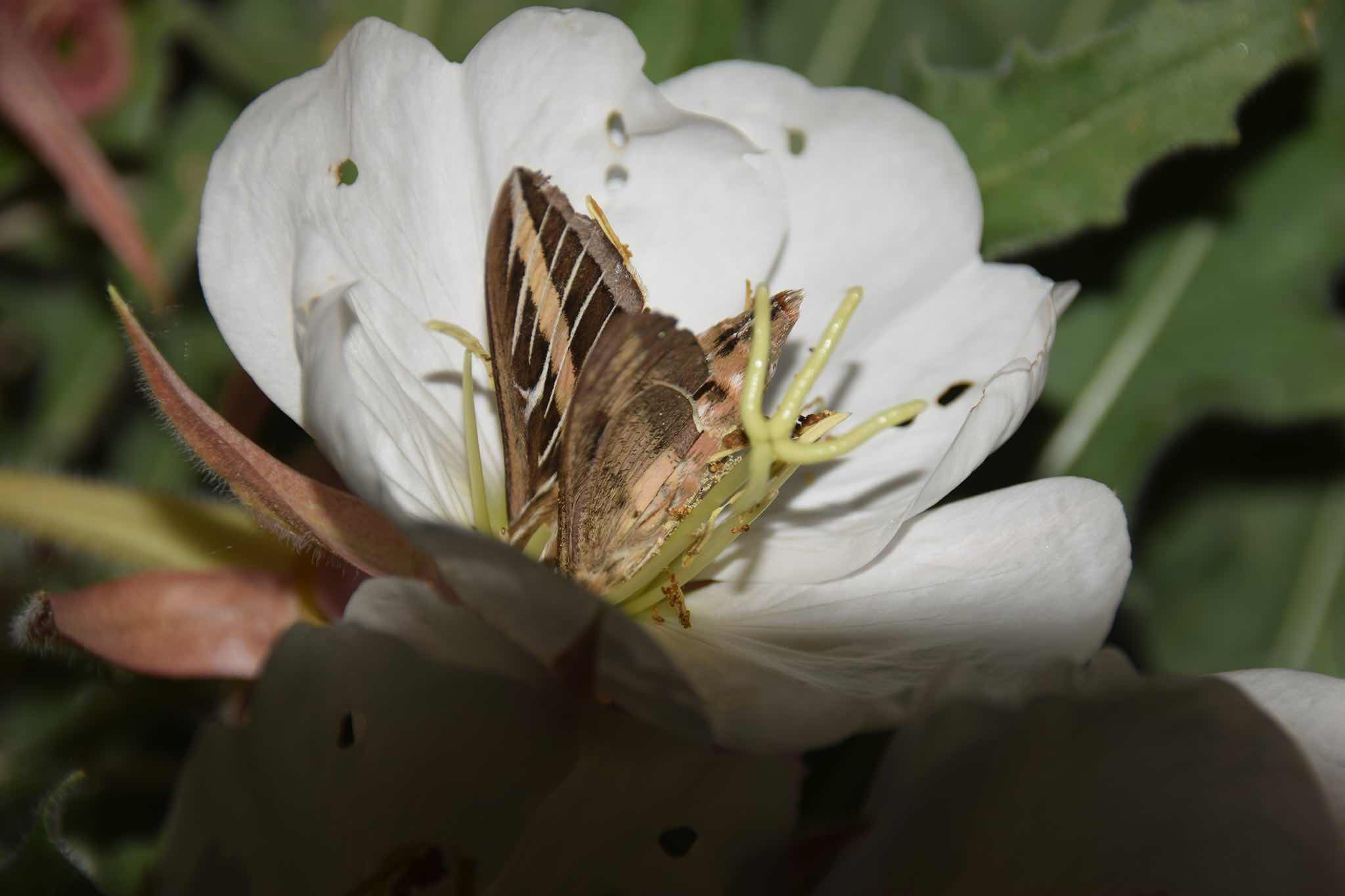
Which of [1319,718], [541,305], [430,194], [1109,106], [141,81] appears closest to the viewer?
[1319,718]

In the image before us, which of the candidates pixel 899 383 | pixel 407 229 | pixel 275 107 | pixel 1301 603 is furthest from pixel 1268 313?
pixel 275 107

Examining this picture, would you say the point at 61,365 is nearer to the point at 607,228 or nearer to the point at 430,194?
the point at 430,194

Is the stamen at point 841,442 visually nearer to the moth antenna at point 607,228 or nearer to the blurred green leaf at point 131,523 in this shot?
the moth antenna at point 607,228

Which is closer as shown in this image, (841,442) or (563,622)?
(563,622)

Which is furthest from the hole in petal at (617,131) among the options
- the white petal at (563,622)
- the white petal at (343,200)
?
the white petal at (563,622)

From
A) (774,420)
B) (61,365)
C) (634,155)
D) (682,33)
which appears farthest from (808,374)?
(61,365)
